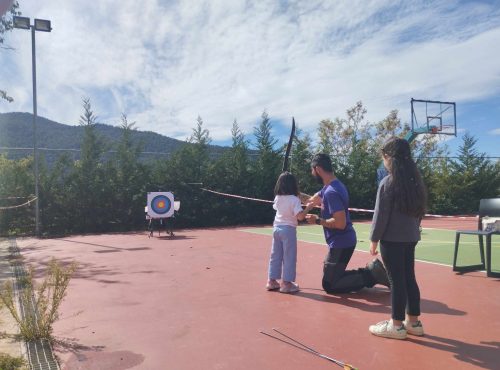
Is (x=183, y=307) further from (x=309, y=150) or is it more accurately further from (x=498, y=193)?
(x=498, y=193)

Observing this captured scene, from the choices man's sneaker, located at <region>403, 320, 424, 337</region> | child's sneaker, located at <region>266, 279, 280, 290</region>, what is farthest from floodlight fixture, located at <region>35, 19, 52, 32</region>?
man's sneaker, located at <region>403, 320, 424, 337</region>

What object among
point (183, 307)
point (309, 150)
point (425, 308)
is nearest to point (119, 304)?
point (183, 307)

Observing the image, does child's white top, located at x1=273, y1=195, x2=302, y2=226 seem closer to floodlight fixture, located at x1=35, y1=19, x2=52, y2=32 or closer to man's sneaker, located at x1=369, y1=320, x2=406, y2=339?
man's sneaker, located at x1=369, y1=320, x2=406, y2=339

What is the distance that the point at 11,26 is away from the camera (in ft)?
42.9

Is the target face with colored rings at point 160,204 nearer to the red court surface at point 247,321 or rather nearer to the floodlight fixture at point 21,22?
the red court surface at point 247,321

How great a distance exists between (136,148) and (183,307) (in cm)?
1209

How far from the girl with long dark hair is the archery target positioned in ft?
32.4

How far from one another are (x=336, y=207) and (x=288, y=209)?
741 millimetres

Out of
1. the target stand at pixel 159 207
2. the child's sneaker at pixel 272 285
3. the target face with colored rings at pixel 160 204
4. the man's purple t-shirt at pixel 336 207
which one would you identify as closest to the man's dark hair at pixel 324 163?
the man's purple t-shirt at pixel 336 207

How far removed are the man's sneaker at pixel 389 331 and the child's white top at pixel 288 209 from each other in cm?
179

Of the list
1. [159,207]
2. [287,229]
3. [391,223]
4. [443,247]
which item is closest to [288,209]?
[287,229]

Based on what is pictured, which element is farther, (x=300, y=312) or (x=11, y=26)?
(x=11, y=26)

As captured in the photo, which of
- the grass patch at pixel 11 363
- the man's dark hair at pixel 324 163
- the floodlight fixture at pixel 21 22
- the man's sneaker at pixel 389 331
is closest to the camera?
the grass patch at pixel 11 363

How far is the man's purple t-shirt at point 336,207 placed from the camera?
470cm
